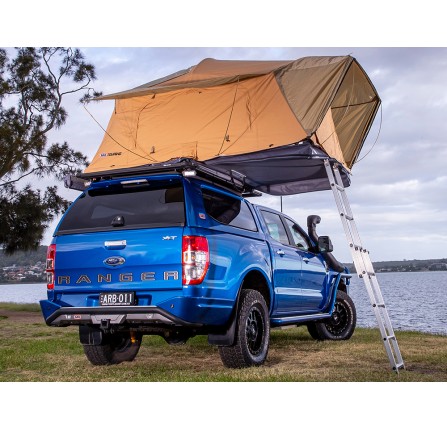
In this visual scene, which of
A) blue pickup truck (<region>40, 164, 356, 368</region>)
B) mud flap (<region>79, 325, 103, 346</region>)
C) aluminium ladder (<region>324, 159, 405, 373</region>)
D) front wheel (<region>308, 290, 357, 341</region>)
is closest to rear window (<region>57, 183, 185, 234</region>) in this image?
blue pickup truck (<region>40, 164, 356, 368</region>)

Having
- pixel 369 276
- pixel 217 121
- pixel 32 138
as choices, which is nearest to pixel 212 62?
pixel 217 121

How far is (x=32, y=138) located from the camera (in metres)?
19.5

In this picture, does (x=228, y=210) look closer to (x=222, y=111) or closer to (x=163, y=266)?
(x=163, y=266)

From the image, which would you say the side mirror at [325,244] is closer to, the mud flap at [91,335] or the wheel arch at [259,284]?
the wheel arch at [259,284]

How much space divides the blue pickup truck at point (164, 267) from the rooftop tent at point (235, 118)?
1.13 meters

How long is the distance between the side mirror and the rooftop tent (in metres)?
1.06

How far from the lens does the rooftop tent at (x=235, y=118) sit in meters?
8.18

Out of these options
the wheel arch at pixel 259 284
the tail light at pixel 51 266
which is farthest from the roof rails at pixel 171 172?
the wheel arch at pixel 259 284

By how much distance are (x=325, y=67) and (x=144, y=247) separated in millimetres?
3831

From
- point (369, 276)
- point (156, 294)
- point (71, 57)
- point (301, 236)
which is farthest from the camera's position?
point (71, 57)

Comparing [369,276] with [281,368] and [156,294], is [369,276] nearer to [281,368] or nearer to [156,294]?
[281,368]

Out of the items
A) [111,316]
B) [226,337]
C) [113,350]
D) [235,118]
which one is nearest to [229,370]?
[226,337]

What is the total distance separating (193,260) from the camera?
5926mm

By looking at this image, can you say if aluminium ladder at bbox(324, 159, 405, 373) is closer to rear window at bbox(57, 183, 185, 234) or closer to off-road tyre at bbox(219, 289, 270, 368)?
off-road tyre at bbox(219, 289, 270, 368)
